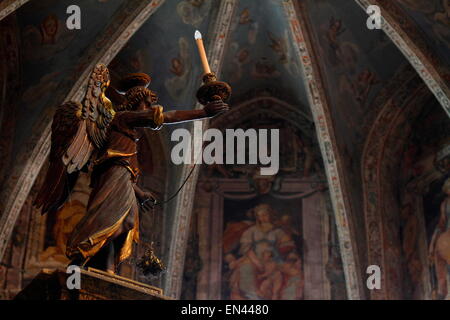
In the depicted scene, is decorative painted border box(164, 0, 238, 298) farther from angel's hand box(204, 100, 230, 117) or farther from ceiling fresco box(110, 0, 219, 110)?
angel's hand box(204, 100, 230, 117)

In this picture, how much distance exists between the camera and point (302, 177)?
12.5 meters

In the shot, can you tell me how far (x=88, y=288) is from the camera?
3.97 m

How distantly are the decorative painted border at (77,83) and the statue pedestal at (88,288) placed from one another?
687 centimetres

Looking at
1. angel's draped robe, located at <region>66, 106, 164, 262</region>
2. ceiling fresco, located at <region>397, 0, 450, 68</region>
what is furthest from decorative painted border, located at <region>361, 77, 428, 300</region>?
angel's draped robe, located at <region>66, 106, 164, 262</region>

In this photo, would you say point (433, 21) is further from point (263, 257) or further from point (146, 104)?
point (146, 104)

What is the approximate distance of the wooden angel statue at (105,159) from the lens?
173 inches

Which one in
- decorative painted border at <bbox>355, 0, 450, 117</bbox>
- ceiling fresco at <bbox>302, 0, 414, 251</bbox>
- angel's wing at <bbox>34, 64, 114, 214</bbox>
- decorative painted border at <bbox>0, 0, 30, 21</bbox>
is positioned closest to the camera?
angel's wing at <bbox>34, 64, 114, 214</bbox>

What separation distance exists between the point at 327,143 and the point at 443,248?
195cm

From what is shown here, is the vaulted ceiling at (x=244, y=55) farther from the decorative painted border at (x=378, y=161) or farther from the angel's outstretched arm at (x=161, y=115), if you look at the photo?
the angel's outstretched arm at (x=161, y=115)

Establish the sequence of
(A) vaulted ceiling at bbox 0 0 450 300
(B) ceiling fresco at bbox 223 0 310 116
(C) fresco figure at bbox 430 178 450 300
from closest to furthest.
→ (C) fresco figure at bbox 430 178 450 300, (A) vaulted ceiling at bbox 0 0 450 300, (B) ceiling fresco at bbox 223 0 310 116

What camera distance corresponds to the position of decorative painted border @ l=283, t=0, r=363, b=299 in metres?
11.5

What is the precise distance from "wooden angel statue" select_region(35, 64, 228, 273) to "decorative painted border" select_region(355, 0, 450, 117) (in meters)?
6.29
